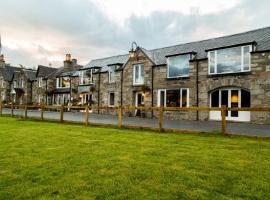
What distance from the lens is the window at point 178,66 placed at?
21953 millimetres

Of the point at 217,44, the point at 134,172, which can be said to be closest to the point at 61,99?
Answer: the point at 217,44

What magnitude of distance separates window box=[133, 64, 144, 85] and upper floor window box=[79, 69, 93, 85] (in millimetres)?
7402

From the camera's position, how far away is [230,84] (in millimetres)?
19000

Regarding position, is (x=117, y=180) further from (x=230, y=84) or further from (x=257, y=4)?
(x=257, y=4)

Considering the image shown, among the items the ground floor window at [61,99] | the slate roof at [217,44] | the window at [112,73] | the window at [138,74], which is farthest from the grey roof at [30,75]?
the slate roof at [217,44]

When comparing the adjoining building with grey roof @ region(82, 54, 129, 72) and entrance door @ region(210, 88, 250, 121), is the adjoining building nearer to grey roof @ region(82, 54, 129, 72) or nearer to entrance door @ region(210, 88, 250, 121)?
entrance door @ region(210, 88, 250, 121)

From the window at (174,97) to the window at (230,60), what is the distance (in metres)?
2.99

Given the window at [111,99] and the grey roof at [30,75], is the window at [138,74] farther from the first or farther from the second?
the grey roof at [30,75]

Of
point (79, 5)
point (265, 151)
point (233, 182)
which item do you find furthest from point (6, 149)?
point (79, 5)

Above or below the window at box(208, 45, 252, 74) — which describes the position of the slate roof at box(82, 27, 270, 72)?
above

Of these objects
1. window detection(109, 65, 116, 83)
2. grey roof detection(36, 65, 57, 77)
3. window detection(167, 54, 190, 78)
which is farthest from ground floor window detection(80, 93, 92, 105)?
grey roof detection(36, 65, 57, 77)

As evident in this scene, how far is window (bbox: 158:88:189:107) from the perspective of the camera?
21844mm

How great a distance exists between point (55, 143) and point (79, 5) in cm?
1746

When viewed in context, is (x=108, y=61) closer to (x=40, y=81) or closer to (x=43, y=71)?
(x=43, y=71)
